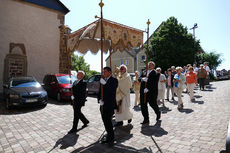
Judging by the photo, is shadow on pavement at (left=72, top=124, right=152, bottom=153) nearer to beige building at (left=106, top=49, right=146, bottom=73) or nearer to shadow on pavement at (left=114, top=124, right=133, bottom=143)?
shadow on pavement at (left=114, top=124, right=133, bottom=143)

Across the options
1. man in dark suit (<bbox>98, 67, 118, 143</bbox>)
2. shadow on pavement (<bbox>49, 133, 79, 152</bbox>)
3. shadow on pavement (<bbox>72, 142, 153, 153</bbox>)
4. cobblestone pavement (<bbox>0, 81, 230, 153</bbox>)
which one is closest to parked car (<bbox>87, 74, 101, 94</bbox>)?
cobblestone pavement (<bbox>0, 81, 230, 153</bbox>)

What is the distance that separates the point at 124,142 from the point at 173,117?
281 centimetres

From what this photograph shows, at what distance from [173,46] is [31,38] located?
20168 mm

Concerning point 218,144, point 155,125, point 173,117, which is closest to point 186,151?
point 218,144

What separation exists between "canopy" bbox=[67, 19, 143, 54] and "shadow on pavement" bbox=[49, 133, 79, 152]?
356 cm

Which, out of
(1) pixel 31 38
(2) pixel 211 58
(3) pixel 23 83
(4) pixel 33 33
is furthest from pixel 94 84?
(2) pixel 211 58

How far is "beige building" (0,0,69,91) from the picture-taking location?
12.3m

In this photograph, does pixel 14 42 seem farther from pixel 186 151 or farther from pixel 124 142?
pixel 186 151

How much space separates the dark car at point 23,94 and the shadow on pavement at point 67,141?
418 centimetres

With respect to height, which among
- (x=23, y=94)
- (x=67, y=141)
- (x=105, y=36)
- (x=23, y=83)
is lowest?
(x=67, y=141)

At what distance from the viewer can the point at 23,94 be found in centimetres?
760

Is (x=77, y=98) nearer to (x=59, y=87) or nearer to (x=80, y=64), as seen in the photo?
(x=59, y=87)

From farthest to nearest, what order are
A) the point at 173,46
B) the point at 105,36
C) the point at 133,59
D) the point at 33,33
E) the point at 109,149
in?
1. the point at 133,59
2. the point at 173,46
3. the point at 33,33
4. the point at 105,36
5. the point at 109,149

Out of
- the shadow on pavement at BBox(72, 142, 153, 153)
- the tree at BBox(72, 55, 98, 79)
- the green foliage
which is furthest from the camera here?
the tree at BBox(72, 55, 98, 79)
